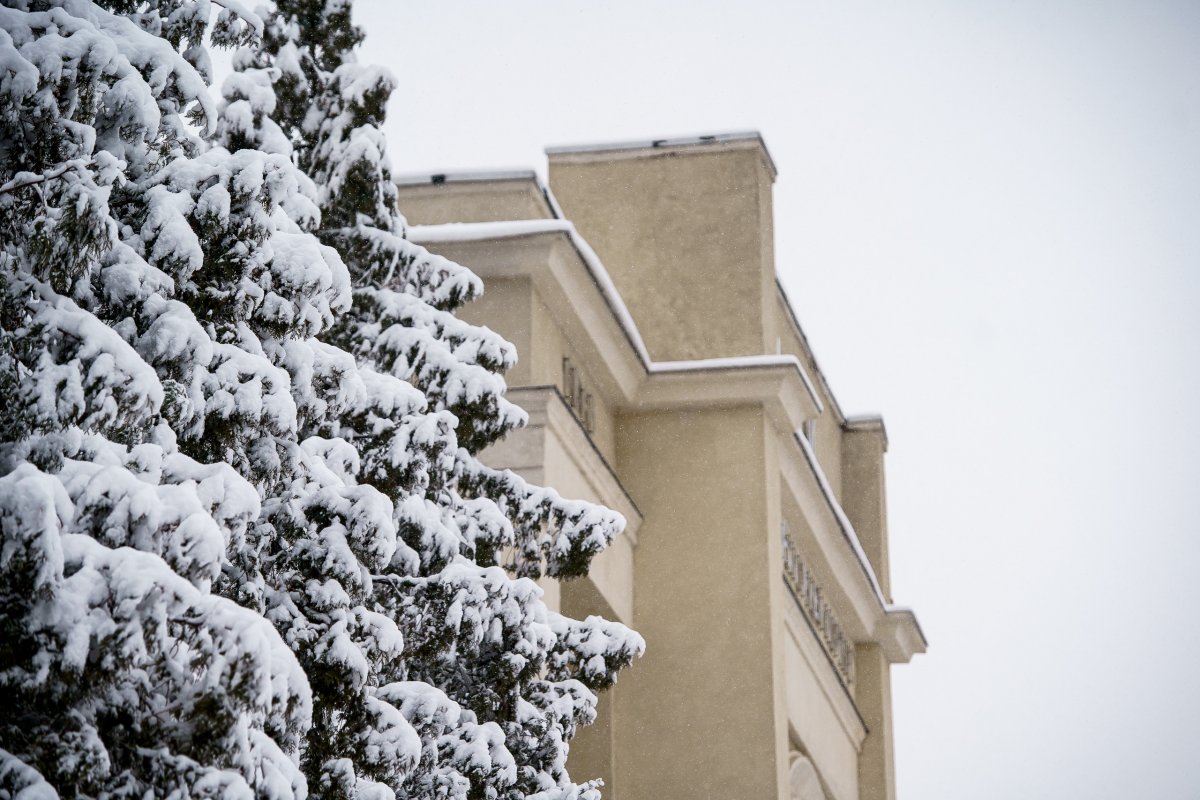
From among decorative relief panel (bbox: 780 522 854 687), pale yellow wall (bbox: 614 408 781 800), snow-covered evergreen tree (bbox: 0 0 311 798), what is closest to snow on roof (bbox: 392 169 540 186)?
pale yellow wall (bbox: 614 408 781 800)

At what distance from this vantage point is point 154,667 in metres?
6.19

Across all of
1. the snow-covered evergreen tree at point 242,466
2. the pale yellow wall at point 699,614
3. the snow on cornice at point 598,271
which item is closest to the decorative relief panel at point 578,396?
the snow on cornice at point 598,271

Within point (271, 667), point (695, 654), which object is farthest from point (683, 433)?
point (271, 667)

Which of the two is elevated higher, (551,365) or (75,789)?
(551,365)

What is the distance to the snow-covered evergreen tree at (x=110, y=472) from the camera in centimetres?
594

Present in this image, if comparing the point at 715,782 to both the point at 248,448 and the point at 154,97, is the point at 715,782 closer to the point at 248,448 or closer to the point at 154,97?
the point at 248,448

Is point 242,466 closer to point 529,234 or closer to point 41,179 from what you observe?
point 41,179

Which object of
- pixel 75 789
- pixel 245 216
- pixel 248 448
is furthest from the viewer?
pixel 248 448

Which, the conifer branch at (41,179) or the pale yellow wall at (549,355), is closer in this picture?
the conifer branch at (41,179)

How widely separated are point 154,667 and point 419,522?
136 inches

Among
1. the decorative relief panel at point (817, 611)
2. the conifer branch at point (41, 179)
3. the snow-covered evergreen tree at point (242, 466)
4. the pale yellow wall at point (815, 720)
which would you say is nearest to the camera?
the snow-covered evergreen tree at point (242, 466)

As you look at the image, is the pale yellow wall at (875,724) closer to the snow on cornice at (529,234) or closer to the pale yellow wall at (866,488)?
the pale yellow wall at (866,488)

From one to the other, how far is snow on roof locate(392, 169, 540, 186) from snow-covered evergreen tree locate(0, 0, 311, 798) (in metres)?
7.89

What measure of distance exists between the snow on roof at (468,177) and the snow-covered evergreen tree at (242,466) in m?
4.37
